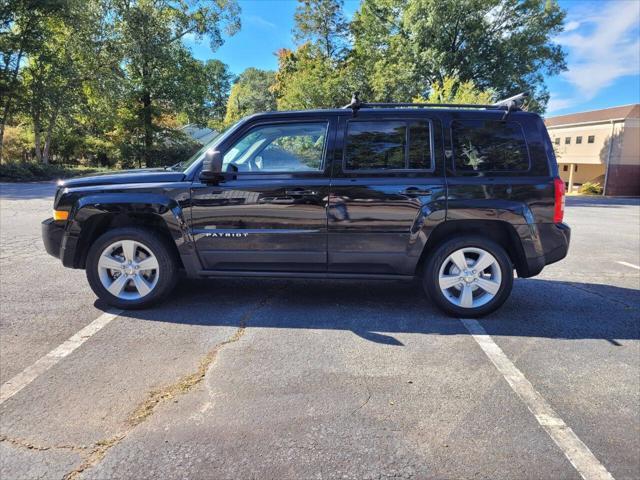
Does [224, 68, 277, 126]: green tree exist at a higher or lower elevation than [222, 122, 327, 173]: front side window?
higher

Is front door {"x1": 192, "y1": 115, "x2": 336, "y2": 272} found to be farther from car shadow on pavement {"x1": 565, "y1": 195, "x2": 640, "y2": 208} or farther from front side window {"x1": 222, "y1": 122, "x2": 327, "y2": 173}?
car shadow on pavement {"x1": 565, "y1": 195, "x2": 640, "y2": 208}

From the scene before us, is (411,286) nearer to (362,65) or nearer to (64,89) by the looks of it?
(64,89)

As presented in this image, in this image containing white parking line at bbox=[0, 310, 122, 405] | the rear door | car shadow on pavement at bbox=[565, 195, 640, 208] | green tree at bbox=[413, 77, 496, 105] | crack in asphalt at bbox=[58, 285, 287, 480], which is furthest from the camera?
car shadow on pavement at bbox=[565, 195, 640, 208]

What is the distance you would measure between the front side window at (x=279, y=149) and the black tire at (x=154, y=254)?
39.3 inches

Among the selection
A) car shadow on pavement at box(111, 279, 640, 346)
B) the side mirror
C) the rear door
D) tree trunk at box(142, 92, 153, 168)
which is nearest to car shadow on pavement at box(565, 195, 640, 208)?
car shadow on pavement at box(111, 279, 640, 346)

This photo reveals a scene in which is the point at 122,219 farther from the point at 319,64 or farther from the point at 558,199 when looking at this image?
the point at 319,64

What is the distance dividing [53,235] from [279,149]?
7.77 ft

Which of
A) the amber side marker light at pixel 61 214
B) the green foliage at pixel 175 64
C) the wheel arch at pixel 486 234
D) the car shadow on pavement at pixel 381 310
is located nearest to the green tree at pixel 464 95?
the green foliage at pixel 175 64

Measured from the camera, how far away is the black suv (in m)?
4.08

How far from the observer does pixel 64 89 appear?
2603 centimetres

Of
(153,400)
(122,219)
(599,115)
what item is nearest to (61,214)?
(122,219)

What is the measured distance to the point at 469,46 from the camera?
28312 mm

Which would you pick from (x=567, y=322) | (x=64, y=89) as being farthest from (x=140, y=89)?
(x=567, y=322)

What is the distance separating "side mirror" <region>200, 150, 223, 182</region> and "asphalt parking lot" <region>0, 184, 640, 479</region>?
1354 millimetres
